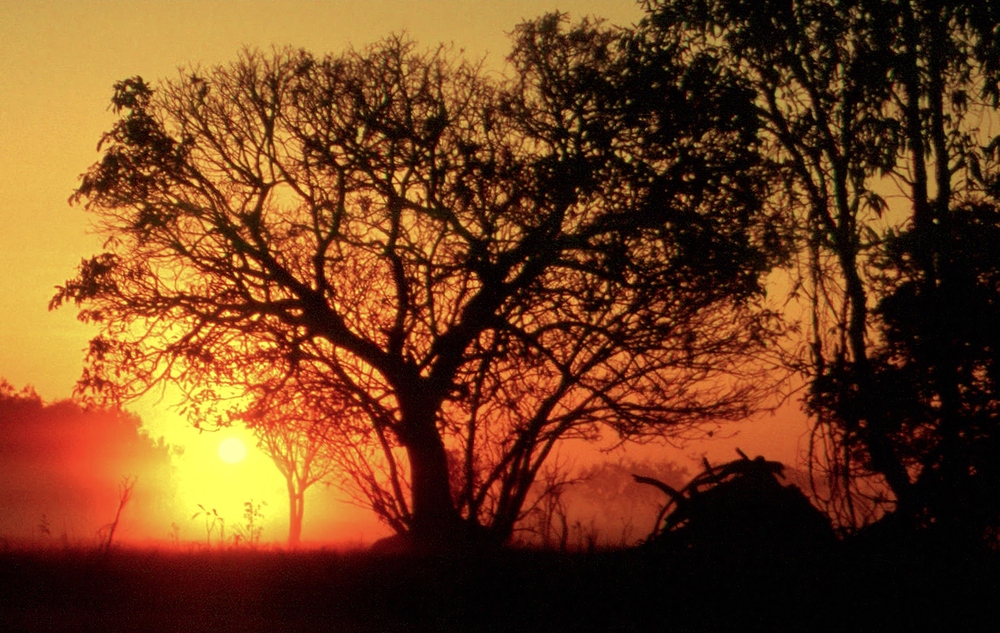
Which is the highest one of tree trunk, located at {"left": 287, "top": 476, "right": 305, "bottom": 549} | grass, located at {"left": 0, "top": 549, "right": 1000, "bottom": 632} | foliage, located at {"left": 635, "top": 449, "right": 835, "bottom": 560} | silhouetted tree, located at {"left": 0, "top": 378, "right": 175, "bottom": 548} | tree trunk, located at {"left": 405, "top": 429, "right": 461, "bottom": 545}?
silhouetted tree, located at {"left": 0, "top": 378, "right": 175, "bottom": 548}

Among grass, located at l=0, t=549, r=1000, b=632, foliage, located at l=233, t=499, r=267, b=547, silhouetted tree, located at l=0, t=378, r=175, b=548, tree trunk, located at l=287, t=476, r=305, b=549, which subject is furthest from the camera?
silhouetted tree, located at l=0, t=378, r=175, b=548

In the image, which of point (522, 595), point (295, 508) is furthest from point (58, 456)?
point (522, 595)

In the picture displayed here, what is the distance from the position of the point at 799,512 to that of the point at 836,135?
6037 millimetres

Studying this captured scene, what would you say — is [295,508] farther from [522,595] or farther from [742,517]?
[742,517]

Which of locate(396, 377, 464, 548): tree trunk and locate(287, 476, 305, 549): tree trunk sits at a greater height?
locate(287, 476, 305, 549): tree trunk

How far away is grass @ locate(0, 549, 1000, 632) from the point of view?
844 centimetres

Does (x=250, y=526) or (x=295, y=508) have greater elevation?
(x=295, y=508)

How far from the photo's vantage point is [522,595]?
9000 mm

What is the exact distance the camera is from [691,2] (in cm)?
1478

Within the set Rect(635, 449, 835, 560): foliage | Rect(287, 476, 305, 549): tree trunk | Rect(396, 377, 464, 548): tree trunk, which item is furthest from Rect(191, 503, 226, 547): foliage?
Rect(287, 476, 305, 549): tree trunk

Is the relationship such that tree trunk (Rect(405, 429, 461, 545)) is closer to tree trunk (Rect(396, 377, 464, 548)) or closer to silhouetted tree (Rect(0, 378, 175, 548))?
tree trunk (Rect(396, 377, 464, 548))

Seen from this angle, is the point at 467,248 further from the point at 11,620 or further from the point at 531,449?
the point at 11,620

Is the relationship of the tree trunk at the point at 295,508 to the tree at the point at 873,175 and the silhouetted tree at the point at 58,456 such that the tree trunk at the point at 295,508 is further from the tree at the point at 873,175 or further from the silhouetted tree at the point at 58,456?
the tree at the point at 873,175

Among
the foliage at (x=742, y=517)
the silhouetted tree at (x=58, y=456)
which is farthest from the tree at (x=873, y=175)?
the silhouetted tree at (x=58, y=456)
